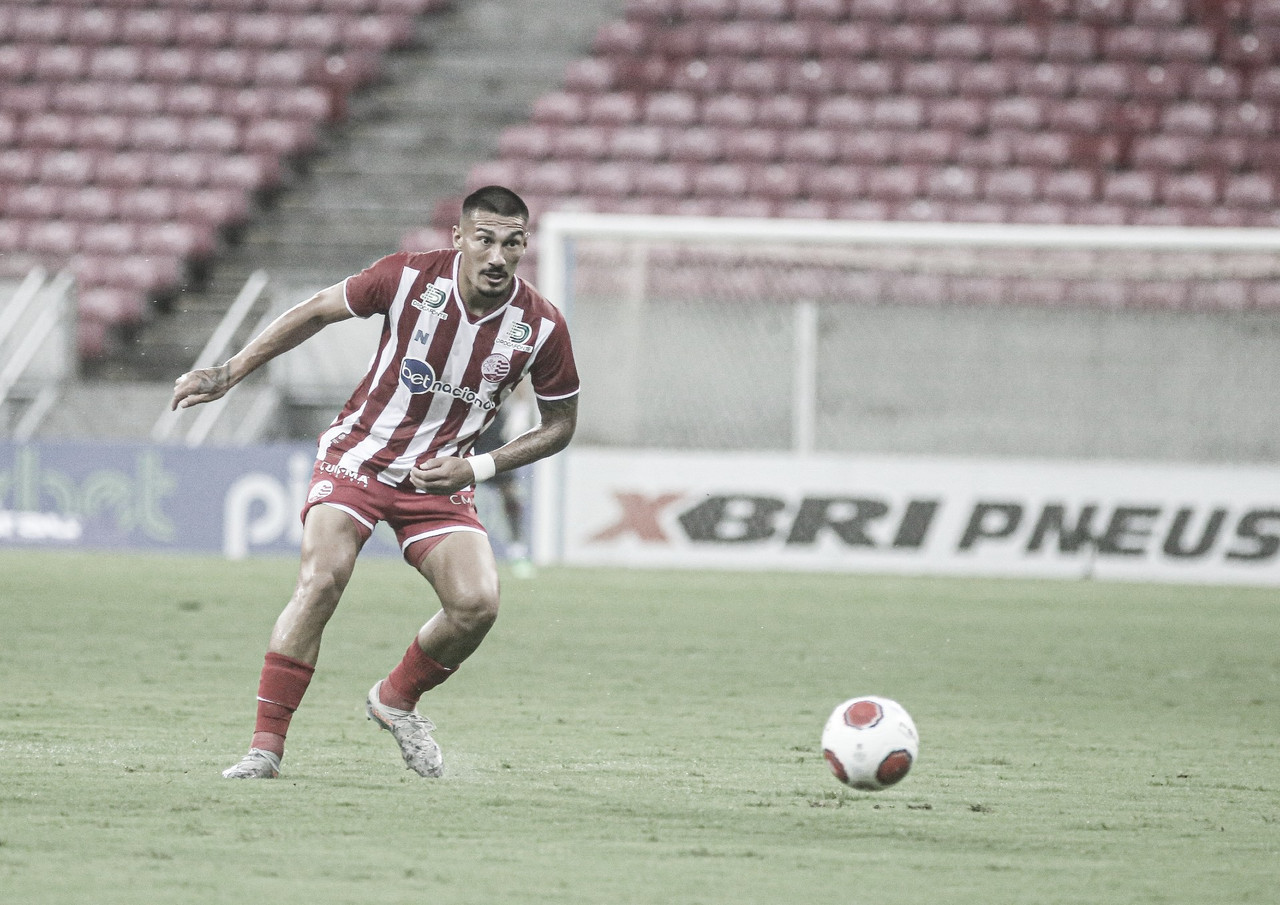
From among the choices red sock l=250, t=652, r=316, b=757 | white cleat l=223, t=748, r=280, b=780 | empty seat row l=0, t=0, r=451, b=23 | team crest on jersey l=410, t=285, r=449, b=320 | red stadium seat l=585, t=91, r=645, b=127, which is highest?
team crest on jersey l=410, t=285, r=449, b=320

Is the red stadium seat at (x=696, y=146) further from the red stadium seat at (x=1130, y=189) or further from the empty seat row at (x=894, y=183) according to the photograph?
the red stadium seat at (x=1130, y=189)

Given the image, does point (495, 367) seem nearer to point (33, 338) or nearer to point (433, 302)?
point (433, 302)

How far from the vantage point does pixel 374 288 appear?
6.04m

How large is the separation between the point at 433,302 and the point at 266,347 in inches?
21.7

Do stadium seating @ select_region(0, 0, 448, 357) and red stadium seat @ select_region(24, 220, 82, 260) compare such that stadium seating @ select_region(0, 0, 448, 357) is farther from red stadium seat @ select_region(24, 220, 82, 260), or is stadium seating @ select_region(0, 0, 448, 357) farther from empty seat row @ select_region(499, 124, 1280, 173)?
empty seat row @ select_region(499, 124, 1280, 173)

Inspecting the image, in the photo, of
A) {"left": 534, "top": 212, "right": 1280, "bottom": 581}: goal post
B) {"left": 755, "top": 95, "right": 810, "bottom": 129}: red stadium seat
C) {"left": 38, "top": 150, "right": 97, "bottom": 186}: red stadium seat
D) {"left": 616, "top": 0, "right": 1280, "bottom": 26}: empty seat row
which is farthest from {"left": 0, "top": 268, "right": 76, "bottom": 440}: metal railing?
{"left": 616, "top": 0, "right": 1280, "bottom": 26}: empty seat row

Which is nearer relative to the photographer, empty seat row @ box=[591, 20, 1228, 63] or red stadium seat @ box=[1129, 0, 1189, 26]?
empty seat row @ box=[591, 20, 1228, 63]

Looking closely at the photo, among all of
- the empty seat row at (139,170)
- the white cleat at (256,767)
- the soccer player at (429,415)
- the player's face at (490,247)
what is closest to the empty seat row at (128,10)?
the empty seat row at (139,170)

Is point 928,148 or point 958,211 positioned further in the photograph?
point 928,148

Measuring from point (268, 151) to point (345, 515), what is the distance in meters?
15.5

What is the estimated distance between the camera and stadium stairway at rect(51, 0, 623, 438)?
19172 mm

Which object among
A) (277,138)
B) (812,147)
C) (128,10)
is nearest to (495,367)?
(812,147)

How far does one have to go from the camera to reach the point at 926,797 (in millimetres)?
5801

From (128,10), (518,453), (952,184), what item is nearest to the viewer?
(518,453)
